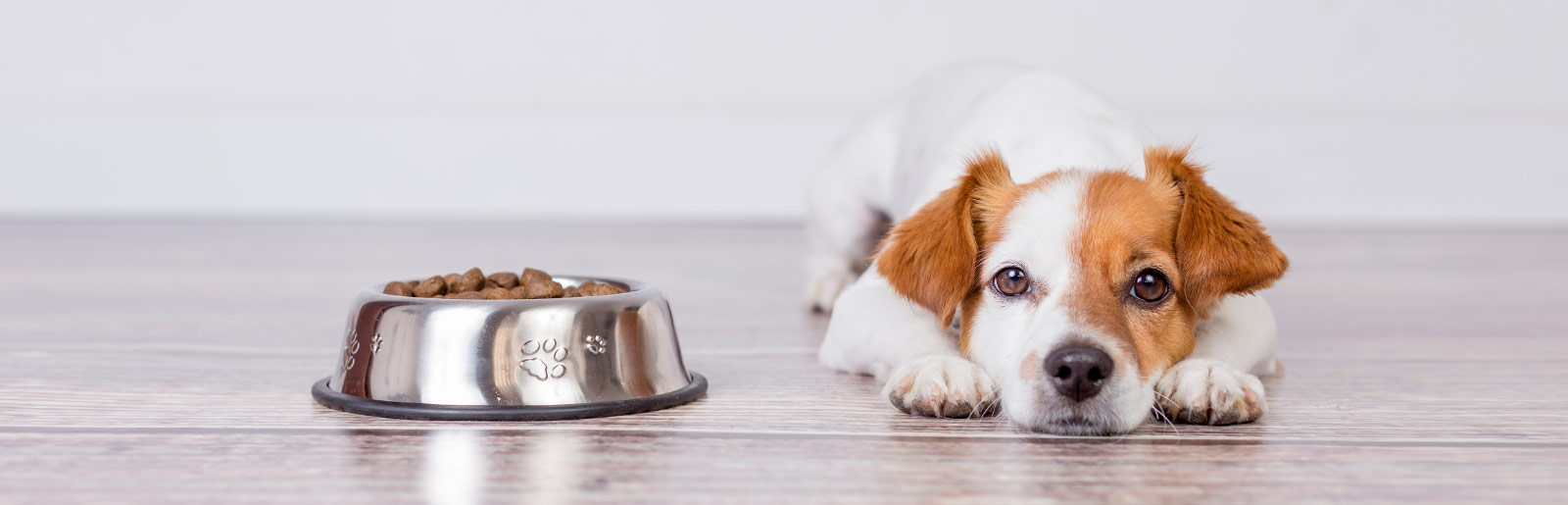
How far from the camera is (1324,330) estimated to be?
9.55 feet

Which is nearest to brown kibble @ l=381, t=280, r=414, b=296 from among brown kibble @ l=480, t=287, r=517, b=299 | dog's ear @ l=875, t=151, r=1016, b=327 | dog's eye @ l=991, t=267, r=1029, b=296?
brown kibble @ l=480, t=287, r=517, b=299

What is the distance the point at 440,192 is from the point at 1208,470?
19.9 ft

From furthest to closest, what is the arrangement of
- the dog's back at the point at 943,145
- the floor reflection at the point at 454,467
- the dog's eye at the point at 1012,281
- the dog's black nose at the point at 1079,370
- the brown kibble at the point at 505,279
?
the dog's back at the point at 943,145
the brown kibble at the point at 505,279
the dog's eye at the point at 1012,281
the dog's black nose at the point at 1079,370
the floor reflection at the point at 454,467

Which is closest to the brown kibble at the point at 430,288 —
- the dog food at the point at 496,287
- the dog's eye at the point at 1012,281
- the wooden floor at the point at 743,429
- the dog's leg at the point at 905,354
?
the dog food at the point at 496,287

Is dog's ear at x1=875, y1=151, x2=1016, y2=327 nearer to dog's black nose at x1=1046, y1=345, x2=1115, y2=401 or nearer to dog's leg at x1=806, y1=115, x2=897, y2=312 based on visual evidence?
dog's black nose at x1=1046, y1=345, x2=1115, y2=401

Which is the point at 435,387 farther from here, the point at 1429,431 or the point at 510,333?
the point at 1429,431

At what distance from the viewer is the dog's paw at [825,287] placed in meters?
3.31

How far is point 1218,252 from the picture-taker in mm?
1754

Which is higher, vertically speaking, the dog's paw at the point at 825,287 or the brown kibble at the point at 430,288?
the dog's paw at the point at 825,287

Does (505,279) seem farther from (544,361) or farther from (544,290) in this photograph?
(544,361)

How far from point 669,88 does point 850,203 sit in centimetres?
363

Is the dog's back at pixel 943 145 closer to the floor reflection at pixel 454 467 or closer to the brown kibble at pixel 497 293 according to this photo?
the brown kibble at pixel 497 293

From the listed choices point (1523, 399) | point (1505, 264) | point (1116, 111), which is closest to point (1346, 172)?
point (1505, 264)

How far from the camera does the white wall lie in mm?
6789
